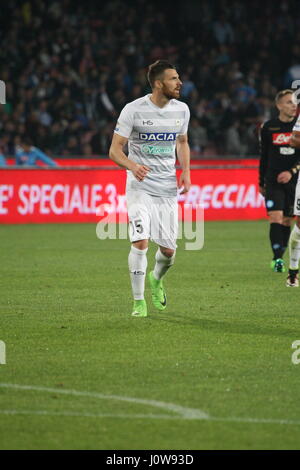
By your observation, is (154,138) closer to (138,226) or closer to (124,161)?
(124,161)

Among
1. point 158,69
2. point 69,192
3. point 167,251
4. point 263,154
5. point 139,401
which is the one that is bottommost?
point 69,192

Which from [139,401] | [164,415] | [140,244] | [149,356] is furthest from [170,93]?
[164,415]

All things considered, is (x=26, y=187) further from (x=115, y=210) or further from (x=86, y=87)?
(x=86, y=87)

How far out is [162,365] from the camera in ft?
25.6

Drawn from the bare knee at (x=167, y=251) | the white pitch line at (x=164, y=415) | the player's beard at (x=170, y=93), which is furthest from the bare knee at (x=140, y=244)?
the white pitch line at (x=164, y=415)

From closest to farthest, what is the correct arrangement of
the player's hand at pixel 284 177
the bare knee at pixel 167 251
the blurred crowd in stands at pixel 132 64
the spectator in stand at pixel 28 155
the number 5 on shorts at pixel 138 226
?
the number 5 on shorts at pixel 138 226
the bare knee at pixel 167 251
the player's hand at pixel 284 177
the spectator in stand at pixel 28 155
the blurred crowd in stands at pixel 132 64

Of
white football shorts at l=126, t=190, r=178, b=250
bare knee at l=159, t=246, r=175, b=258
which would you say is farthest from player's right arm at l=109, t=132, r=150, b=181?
bare knee at l=159, t=246, r=175, b=258

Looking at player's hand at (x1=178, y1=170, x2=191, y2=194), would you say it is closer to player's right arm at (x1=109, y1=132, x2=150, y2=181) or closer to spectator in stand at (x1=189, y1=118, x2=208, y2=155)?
player's right arm at (x1=109, y1=132, x2=150, y2=181)

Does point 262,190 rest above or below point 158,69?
below

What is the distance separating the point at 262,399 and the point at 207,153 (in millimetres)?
21807

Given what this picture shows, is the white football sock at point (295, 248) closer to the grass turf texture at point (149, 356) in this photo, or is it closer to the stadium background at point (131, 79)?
the grass turf texture at point (149, 356)

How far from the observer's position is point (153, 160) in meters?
10.4

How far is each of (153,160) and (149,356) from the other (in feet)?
9.10

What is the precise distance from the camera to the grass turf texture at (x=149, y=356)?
5957 mm
